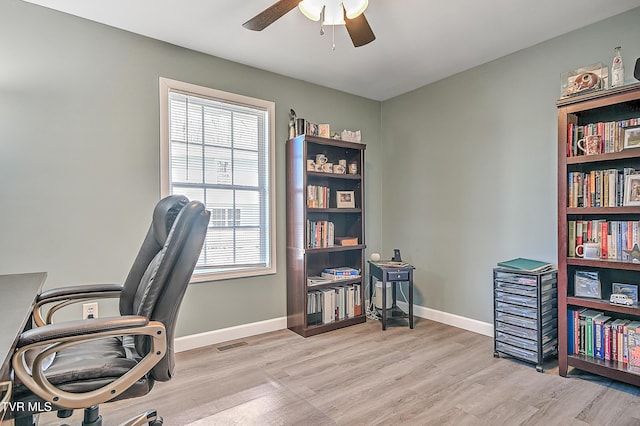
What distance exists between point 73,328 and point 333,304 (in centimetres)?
254

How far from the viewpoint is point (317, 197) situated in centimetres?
343

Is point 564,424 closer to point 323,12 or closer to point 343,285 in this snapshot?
point 343,285

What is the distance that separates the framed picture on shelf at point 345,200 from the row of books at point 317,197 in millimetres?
174

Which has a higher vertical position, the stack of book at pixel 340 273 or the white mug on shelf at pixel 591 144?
the white mug on shelf at pixel 591 144

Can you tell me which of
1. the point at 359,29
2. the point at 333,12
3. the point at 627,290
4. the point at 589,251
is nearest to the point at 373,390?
the point at 589,251

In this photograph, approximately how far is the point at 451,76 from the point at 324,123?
1.38m

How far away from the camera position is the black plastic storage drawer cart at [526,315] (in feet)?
8.20

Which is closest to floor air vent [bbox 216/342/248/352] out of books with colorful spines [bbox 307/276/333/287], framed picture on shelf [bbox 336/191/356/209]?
books with colorful spines [bbox 307/276/333/287]

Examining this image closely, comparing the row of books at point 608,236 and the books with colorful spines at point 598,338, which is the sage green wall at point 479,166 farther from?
the books with colorful spines at point 598,338

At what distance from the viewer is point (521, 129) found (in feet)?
9.85

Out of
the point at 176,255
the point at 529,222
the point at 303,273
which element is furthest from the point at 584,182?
the point at 176,255

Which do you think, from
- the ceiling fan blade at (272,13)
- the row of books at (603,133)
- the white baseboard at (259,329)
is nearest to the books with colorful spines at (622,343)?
the white baseboard at (259,329)

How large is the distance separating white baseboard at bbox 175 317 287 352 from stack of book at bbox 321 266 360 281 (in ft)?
1.99

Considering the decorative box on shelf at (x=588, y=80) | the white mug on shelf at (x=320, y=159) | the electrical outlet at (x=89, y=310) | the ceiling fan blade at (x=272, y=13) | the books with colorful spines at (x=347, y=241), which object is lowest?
the electrical outlet at (x=89, y=310)
